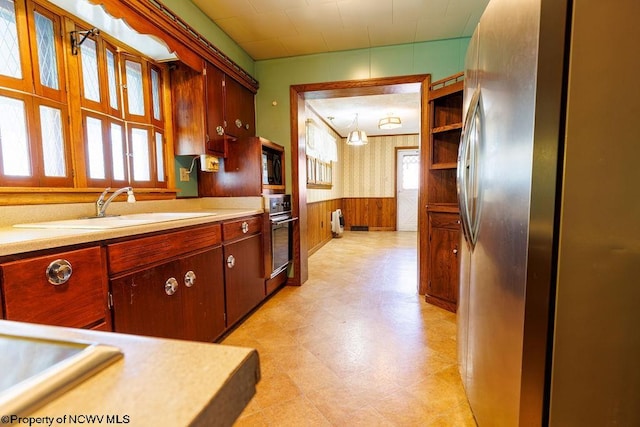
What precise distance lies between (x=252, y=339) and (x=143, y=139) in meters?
1.66

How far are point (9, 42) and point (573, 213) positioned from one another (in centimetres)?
237

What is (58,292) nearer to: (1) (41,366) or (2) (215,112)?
(1) (41,366)

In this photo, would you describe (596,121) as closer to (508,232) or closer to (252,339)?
(508,232)

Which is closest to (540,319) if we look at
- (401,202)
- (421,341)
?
(421,341)

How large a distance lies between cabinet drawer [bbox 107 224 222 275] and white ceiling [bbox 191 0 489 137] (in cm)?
174

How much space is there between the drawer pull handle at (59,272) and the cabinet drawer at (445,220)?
2.45 metres

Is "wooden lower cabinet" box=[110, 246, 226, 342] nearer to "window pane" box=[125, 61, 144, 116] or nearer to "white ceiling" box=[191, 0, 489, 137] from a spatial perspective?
"window pane" box=[125, 61, 144, 116]

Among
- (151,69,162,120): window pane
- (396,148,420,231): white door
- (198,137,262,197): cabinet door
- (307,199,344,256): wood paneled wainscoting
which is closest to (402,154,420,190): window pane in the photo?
(396,148,420,231): white door

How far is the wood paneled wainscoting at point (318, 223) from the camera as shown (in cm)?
502

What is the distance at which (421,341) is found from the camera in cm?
213

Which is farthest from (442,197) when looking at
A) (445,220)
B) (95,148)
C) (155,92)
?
(95,148)

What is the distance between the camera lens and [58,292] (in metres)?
1.07

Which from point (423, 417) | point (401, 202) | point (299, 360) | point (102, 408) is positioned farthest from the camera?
point (401, 202)

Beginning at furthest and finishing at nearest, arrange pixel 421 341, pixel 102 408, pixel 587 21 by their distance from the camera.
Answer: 1. pixel 421 341
2. pixel 587 21
3. pixel 102 408
